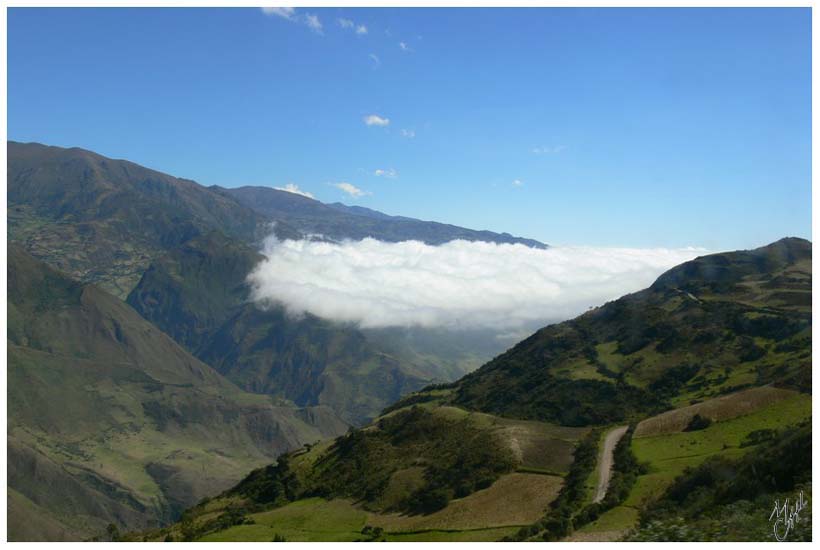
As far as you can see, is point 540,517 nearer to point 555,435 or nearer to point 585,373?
point 555,435

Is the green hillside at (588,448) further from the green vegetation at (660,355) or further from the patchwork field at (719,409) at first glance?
the green vegetation at (660,355)

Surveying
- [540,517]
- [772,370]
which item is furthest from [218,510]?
[772,370]

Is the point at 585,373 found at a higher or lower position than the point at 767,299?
lower

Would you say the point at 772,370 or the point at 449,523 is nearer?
the point at 449,523

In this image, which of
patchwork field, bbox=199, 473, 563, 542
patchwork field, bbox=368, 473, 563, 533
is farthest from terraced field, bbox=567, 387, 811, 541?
patchwork field, bbox=199, 473, 563, 542

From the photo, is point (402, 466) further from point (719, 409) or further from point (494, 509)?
point (719, 409)

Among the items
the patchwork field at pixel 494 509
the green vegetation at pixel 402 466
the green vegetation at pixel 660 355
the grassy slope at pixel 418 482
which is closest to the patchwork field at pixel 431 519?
the patchwork field at pixel 494 509
